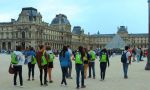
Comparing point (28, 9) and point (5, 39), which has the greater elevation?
point (28, 9)

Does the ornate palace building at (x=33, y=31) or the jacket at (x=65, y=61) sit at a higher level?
the ornate palace building at (x=33, y=31)

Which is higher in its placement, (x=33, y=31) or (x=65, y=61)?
(x=33, y=31)

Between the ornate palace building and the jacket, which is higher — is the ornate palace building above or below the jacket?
above

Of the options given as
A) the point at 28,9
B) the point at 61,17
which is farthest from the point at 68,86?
the point at 61,17

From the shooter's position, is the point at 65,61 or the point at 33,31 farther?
the point at 33,31

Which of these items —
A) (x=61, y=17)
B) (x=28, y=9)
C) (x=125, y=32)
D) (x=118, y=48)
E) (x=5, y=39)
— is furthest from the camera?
(x=125, y=32)

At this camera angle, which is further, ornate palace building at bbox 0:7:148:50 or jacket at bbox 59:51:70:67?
ornate palace building at bbox 0:7:148:50

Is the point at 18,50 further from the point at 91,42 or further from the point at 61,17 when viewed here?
the point at 91,42

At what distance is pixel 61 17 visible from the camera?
12425cm

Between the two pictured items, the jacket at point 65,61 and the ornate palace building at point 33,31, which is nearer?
the jacket at point 65,61

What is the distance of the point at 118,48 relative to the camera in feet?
249

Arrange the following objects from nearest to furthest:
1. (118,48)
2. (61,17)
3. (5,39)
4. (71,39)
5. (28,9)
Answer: (118,48)
(28,9)
(5,39)
(61,17)
(71,39)

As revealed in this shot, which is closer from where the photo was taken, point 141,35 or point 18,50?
point 18,50

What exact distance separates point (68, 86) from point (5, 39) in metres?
99.0
